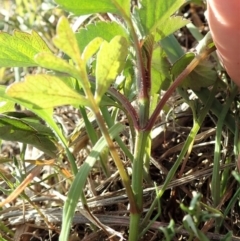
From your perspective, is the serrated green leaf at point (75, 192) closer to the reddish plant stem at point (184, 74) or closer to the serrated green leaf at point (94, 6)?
the reddish plant stem at point (184, 74)

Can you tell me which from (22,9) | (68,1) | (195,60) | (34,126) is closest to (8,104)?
(34,126)

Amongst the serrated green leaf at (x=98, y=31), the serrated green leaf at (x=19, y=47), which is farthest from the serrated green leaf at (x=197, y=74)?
the serrated green leaf at (x=19, y=47)

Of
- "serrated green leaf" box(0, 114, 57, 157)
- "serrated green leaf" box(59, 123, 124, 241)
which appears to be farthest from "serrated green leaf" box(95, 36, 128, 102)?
"serrated green leaf" box(0, 114, 57, 157)

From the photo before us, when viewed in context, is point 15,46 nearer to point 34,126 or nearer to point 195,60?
point 34,126

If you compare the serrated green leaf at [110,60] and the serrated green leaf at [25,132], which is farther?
the serrated green leaf at [25,132]

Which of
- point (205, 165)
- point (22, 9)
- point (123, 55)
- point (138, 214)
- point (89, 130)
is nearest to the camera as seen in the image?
point (123, 55)

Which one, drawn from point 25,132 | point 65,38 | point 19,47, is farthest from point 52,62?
point 25,132

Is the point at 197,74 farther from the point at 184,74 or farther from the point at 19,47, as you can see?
the point at 19,47
